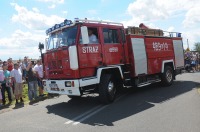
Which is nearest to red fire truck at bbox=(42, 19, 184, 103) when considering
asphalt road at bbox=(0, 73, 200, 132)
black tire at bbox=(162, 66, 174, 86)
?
asphalt road at bbox=(0, 73, 200, 132)

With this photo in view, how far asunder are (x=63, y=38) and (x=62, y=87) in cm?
176

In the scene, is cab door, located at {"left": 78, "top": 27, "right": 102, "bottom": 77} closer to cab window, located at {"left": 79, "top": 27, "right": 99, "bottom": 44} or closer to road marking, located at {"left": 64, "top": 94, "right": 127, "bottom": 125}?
cab window, located at {"left": 79, "top": 27, "right": 99, "bottom": 44}

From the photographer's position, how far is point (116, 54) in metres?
11.8

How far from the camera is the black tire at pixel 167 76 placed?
15.0 metres

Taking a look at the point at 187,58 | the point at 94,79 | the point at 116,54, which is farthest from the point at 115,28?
the point at 187,58

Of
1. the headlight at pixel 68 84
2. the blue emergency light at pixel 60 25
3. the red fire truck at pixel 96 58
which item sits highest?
the blue emergency light at pixel 60 25

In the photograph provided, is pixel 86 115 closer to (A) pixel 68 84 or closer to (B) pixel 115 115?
(B) pixel 115 115

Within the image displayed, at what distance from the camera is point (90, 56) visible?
34.3ft

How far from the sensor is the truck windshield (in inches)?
406

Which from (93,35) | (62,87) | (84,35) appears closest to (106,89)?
(62,87)

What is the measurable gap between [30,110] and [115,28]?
14.9 feet

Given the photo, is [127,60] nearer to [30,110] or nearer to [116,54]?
[116,54]

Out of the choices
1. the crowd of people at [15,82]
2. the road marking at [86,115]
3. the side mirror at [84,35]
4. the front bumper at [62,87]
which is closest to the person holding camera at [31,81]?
the crowd of people at [15,82]

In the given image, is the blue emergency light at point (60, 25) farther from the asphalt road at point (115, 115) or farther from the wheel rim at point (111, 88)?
the asphalt road at point (115, 115)
